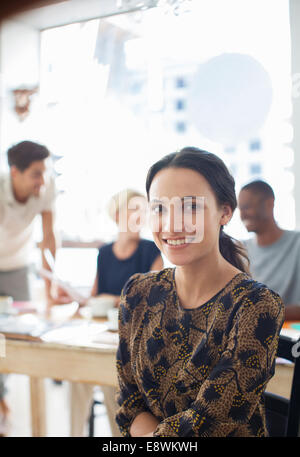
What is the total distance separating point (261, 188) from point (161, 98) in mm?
568

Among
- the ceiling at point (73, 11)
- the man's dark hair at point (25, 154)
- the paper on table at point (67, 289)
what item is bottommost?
the paper on table at point (67, 289)

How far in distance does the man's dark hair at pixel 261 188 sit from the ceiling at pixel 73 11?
0.71 m

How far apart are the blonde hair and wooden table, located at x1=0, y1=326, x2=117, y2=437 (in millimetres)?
731

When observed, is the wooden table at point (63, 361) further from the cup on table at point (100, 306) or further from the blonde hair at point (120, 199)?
the blonde hair at point (120, 199)

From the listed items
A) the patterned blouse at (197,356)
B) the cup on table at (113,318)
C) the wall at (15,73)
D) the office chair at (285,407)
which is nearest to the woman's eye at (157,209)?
the patterned blouse at (197,356)

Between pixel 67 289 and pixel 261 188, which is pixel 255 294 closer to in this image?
pixel 261 188

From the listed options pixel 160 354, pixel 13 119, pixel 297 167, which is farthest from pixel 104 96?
pixel 160 354

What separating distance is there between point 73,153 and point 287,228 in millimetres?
905

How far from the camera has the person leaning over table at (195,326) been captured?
30.8 inches

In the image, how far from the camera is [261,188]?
150 cm

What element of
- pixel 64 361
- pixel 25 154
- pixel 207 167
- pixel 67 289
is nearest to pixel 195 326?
pixel 207 167

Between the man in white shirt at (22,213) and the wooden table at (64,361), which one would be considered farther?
the man in white shirt at (22,213)

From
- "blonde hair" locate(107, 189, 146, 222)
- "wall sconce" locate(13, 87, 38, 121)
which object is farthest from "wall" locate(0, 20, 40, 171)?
"blonde hair" locate(107, 189, 146, 222)

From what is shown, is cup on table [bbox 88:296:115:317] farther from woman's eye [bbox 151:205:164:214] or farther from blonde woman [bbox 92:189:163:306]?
woman's eye [bbox 151:205:164:214]
